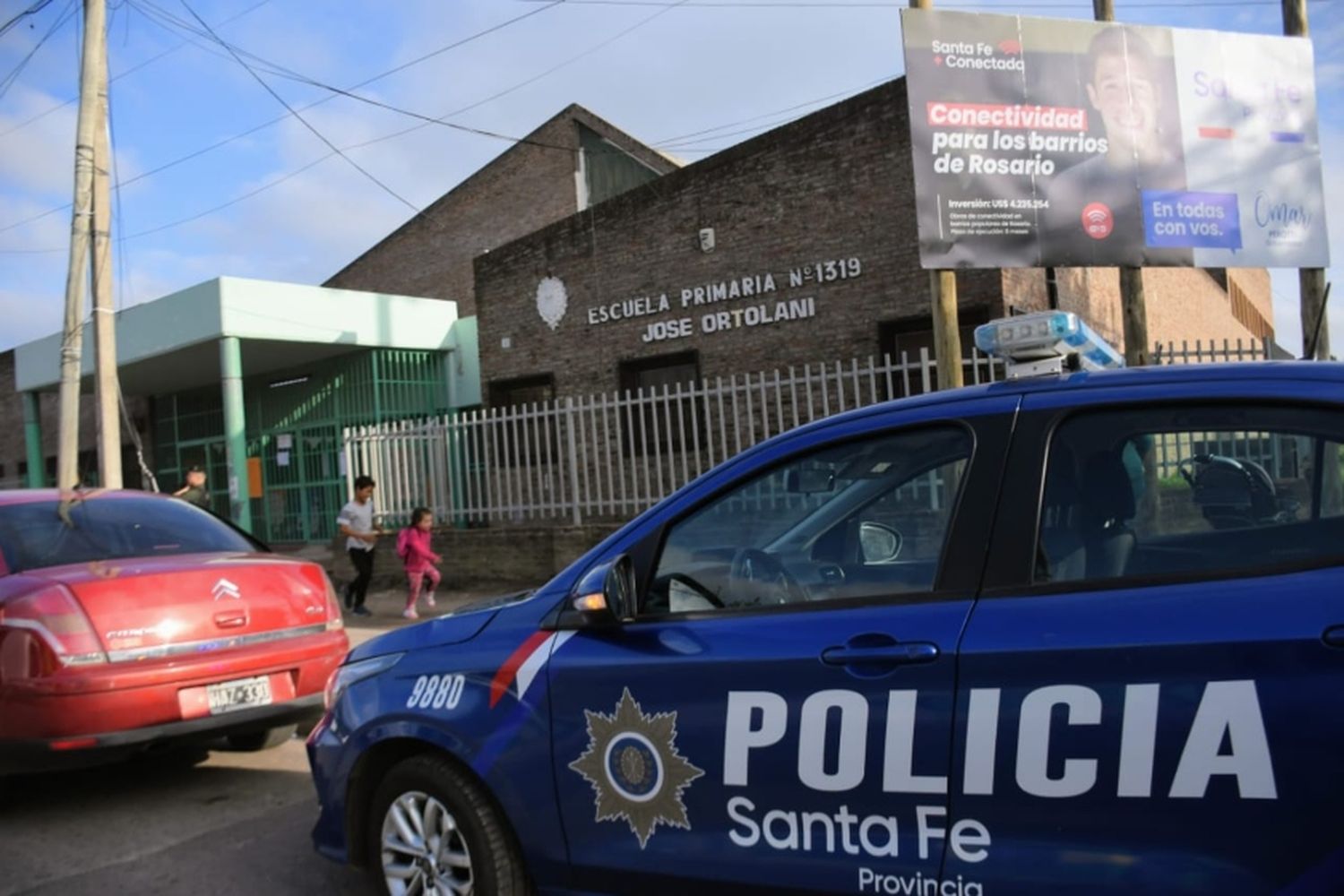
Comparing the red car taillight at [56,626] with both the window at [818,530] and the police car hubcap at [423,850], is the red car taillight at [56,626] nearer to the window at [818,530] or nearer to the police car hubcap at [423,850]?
the police car hubcap at [423,850]

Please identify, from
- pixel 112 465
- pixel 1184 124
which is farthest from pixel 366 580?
pixel 1184 124

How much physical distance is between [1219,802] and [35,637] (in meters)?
4.48

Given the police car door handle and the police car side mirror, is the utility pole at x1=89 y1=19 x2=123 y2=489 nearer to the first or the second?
the police car side mirror

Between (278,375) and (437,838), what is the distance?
1825 cm

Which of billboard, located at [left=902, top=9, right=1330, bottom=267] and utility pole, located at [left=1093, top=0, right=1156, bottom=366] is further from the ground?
billboard, located at [left=902, top=9, right=1330, bottom=267]

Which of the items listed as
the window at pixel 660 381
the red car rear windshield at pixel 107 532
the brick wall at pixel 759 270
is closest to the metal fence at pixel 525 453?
the window at pixel 660 381

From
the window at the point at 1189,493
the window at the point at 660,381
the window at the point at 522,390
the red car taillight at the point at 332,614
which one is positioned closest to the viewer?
the window at the point at 1189,493

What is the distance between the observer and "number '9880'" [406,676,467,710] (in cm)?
296

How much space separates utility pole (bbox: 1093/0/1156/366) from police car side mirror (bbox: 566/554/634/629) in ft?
26.2

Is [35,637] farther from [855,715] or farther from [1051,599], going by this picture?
[1051,599]

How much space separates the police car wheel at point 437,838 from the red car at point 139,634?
5.92 feet

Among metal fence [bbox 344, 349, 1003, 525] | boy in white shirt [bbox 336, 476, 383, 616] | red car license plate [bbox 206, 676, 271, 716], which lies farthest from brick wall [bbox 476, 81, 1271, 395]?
red car license plate [bbox 206, 676, 271, 716]

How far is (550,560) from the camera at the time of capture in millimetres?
11102

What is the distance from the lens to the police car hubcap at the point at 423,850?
2.97 m
